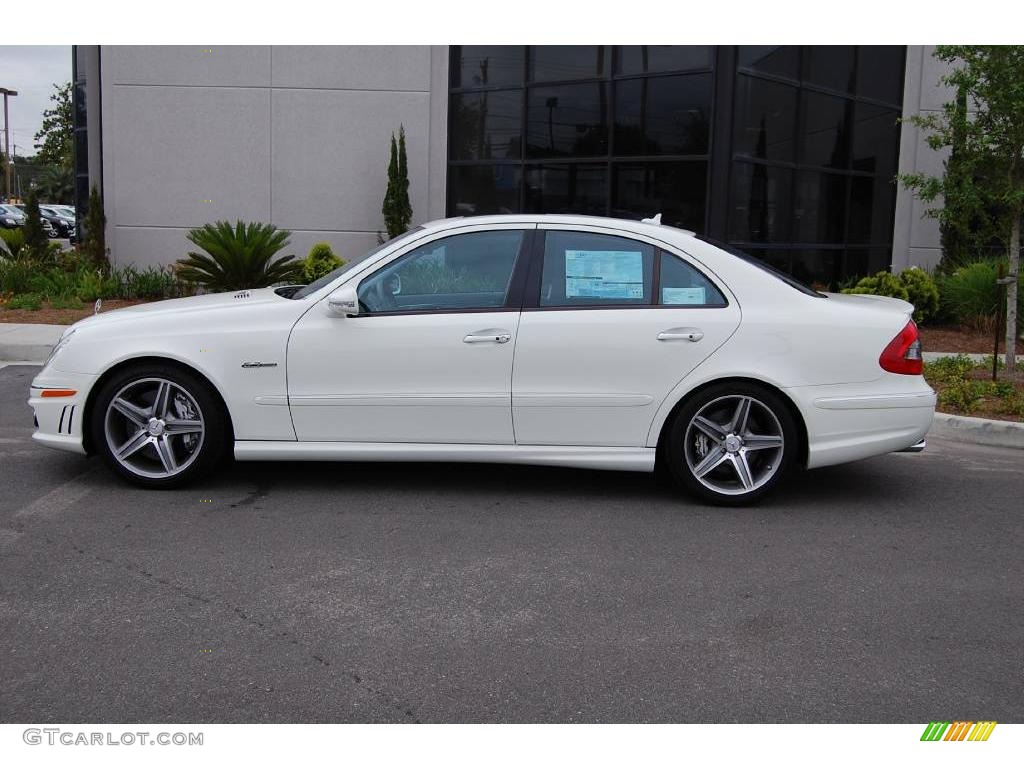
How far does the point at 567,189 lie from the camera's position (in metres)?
15.3

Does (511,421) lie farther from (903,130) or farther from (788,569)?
(903,130)

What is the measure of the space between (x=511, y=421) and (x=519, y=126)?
34.3 feet

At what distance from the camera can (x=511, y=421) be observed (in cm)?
583

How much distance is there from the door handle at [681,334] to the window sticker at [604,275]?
286 millimetres

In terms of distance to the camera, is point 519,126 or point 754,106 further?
→ point 519,126

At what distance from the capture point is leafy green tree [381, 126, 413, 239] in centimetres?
1527

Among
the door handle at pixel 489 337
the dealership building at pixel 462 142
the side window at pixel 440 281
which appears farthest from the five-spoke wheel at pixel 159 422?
the dealership building at pixel 462 142

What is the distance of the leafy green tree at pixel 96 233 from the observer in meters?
15.8

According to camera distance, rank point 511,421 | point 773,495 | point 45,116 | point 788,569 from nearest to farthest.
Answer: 1. point 788,569
2. point 511,421
3. point 773,495
4. point 45,116

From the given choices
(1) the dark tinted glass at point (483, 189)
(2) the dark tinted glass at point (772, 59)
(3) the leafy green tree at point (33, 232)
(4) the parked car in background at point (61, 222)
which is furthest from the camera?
(4) the parked car in background at point (61, 222)

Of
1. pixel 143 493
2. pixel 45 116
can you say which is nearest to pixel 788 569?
pixel 143 493

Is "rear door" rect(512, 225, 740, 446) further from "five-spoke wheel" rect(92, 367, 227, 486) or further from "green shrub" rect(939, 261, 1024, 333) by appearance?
"green shrub" rect(939, 261, 1024, 333)

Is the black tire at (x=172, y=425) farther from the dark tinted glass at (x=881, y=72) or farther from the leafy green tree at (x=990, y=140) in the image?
the dark tinted glass at (x=881, y=72)

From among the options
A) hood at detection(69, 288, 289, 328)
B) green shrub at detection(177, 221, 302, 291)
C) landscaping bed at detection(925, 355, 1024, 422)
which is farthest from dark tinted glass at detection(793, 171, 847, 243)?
hood at detection(69, 288, 289, 328)
